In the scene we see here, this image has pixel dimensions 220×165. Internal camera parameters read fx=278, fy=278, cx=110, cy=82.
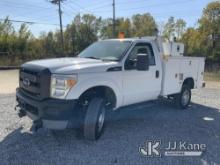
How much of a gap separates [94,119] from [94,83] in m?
0.66

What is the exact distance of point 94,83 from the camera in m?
5.11

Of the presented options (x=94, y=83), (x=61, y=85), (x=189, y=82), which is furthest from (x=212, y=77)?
(x=61, y=85)

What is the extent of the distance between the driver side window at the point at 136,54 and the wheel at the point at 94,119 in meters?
1.06

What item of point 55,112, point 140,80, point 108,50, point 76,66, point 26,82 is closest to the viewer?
point 55,112

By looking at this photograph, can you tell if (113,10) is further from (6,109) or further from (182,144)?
(182,144)

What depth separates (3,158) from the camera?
4457 mm

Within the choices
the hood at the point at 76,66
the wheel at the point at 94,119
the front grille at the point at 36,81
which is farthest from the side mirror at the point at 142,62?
the front grille at the point at 36,81

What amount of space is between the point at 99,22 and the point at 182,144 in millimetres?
48181

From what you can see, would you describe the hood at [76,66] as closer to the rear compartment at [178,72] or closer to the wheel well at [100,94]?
the wheel well at [100,94]

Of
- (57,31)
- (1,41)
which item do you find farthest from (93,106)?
(57,31)

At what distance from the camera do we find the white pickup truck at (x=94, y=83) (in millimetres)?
4734

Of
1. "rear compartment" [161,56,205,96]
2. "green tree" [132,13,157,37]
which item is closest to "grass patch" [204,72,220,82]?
"rear compartment" [161,56,205,96]

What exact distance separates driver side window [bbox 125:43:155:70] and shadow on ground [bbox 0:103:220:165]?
1424mm

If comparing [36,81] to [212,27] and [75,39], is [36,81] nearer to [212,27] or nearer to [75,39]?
[212,27]
